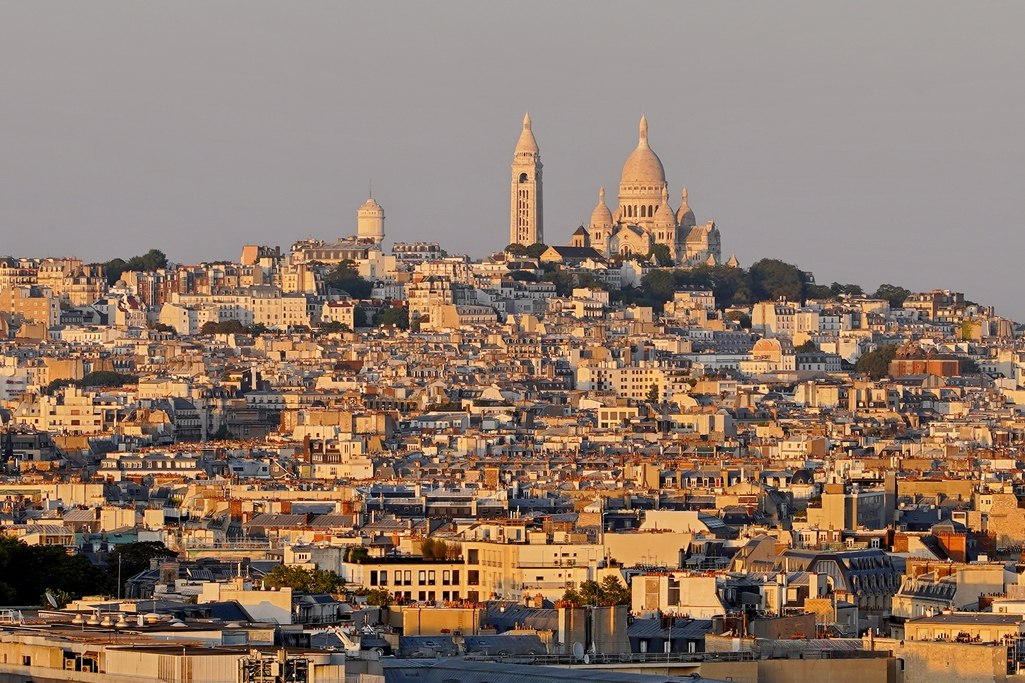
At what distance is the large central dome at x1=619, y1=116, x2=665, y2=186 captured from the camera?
583 ft

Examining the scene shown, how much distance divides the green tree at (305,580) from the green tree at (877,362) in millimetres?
101562

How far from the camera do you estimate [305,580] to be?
38906 mm

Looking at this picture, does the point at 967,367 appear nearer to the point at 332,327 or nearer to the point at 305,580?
the point at 332,327

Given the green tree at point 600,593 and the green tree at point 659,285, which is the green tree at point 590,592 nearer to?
the green tree at point 600,593

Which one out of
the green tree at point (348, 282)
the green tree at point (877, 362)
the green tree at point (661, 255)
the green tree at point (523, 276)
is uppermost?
the green tree at point (661, 255)

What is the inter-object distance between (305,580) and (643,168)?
457 ft

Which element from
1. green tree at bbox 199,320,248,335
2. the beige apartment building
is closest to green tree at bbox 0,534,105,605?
green tree at bbox 199,320,248,335

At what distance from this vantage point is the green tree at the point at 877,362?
142 m

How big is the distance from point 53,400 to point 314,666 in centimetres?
9618

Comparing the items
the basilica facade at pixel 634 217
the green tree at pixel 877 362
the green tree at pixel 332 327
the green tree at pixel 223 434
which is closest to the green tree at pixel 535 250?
the basilica facade at pixel 634 217

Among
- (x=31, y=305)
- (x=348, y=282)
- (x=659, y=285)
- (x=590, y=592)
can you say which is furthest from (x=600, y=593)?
(x=659, y=285)

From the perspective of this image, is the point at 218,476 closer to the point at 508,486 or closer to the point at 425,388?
the point at 508,486

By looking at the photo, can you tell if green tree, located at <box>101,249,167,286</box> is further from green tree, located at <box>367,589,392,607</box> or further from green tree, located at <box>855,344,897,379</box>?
green tree, located at <box>367,589,392,607</box>

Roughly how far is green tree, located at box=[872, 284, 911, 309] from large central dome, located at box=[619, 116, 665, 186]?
11633 millimetres
